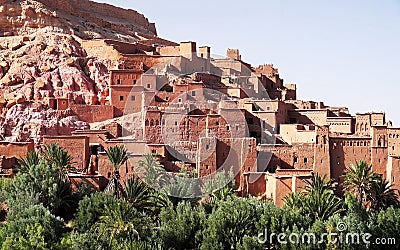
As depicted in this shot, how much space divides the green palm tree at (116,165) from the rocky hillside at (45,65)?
5.17m

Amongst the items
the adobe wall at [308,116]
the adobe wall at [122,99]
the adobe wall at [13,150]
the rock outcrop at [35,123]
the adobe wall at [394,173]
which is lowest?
the adobe wall at [394,173]

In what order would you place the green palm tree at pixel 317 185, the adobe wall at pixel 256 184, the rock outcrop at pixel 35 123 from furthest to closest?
the rock outcrop at pixel 35 123 < the adobe wall at pixel 256 184 < the green palm tree at pixel 317 185

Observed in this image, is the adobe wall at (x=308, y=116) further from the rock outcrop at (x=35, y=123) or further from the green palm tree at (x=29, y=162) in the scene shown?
the green palm tree at (x=29, y=162)

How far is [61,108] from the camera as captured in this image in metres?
34.2

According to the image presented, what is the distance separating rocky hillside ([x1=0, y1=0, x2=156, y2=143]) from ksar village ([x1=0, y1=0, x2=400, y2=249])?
0.08 meters

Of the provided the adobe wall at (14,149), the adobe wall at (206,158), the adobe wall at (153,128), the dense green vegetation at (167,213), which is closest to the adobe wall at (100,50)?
the adobe wall at (153,128)

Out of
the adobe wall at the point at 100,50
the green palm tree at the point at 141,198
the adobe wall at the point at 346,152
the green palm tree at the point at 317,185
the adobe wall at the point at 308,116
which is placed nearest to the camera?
the green palm tree at the point at 141,198

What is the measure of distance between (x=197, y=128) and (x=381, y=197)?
885 cm

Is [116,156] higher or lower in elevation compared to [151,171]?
higher

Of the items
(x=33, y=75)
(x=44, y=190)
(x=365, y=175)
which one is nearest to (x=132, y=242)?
(x=44, y=190)

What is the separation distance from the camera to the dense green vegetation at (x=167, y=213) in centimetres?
2416

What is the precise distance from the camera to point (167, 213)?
1030 inches
